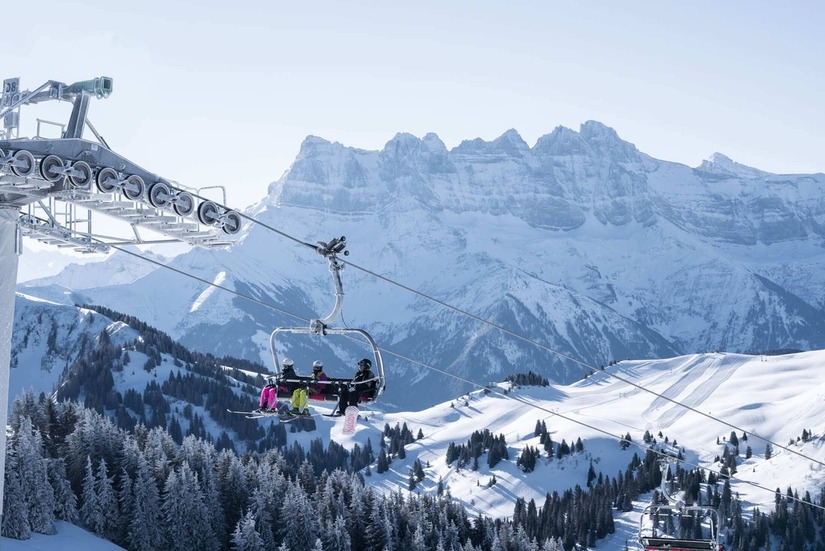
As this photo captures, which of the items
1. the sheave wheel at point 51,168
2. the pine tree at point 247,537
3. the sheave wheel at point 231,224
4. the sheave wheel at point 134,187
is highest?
the sheave wheel at point 51,168

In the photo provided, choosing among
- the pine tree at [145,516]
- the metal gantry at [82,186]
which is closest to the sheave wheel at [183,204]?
the metal gantry at [82,186]

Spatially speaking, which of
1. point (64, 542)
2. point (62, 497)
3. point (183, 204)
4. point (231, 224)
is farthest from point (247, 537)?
point (183, 204)

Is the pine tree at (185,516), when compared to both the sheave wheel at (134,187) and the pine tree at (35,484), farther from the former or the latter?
the sheave wheel at (134,187)

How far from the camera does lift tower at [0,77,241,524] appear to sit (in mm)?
23969

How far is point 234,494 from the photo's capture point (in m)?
121

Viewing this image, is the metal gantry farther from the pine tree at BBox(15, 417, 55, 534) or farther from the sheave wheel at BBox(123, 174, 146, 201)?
the pine tree at BBox(15, 417, 55, 534)

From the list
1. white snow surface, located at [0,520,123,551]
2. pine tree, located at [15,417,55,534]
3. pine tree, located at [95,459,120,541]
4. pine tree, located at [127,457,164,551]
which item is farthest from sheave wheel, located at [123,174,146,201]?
pine tree, located at [127,457,164,551]

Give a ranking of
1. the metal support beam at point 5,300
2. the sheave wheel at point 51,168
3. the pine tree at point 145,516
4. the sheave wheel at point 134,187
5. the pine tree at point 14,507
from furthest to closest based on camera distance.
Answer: the pine tree at point 145,516 → the pine tree at point 14,507 → the sheave wheel at point 134,187 → the sheave wheel at point 51,168 → the metal support beam at point 5,300

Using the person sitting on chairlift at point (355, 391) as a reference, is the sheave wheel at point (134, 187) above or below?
above

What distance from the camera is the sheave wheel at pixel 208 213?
27.2 meters

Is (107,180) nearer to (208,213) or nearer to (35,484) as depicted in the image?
(208,213)

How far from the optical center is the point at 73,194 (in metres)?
25.7

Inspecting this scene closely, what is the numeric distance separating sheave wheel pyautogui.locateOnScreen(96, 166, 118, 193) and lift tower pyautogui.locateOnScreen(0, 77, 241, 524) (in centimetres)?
2

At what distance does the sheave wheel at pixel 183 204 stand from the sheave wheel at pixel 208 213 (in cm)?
27
